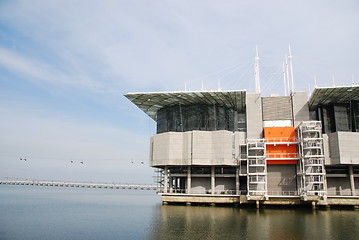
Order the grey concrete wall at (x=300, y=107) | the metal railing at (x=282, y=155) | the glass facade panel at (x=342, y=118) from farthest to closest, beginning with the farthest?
the glass facade panel at (x=342, y=118) → the grey concrete wall at (x=300, y=107) → the metal railing at (x=282, y=155)

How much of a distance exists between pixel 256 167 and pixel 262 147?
4.56 meters

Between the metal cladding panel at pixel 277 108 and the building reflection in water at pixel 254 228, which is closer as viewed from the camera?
the building reflection in water at pixel 254 228

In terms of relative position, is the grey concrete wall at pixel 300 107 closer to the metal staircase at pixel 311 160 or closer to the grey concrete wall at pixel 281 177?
the metal staircase at pixel 311 160

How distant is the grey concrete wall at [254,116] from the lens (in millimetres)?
72500

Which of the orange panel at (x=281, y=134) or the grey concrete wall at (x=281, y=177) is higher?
the orange panel at (x=281, y=134)

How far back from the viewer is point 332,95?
230ft

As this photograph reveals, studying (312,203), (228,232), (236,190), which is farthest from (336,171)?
(228,232)

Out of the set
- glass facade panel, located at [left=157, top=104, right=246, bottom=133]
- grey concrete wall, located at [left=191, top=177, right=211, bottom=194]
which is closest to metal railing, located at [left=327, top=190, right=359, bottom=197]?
glass facade panel, located at [left=157, top=104, right=246, bottom=133]

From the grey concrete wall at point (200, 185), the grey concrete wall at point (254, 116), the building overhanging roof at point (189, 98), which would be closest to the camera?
the building overhanging roof at point (189, 98)

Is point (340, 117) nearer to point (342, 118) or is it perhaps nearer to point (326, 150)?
point (342, 118)

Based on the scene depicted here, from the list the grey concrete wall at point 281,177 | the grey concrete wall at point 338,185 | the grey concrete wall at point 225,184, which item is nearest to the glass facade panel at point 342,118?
the grey concrete wall at point 338,185

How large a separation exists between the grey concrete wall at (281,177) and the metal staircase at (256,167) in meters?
3.56

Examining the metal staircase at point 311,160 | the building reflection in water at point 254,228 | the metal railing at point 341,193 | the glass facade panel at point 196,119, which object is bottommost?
the building reflection in water at point 254,228

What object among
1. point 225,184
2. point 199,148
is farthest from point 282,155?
point 199,148
